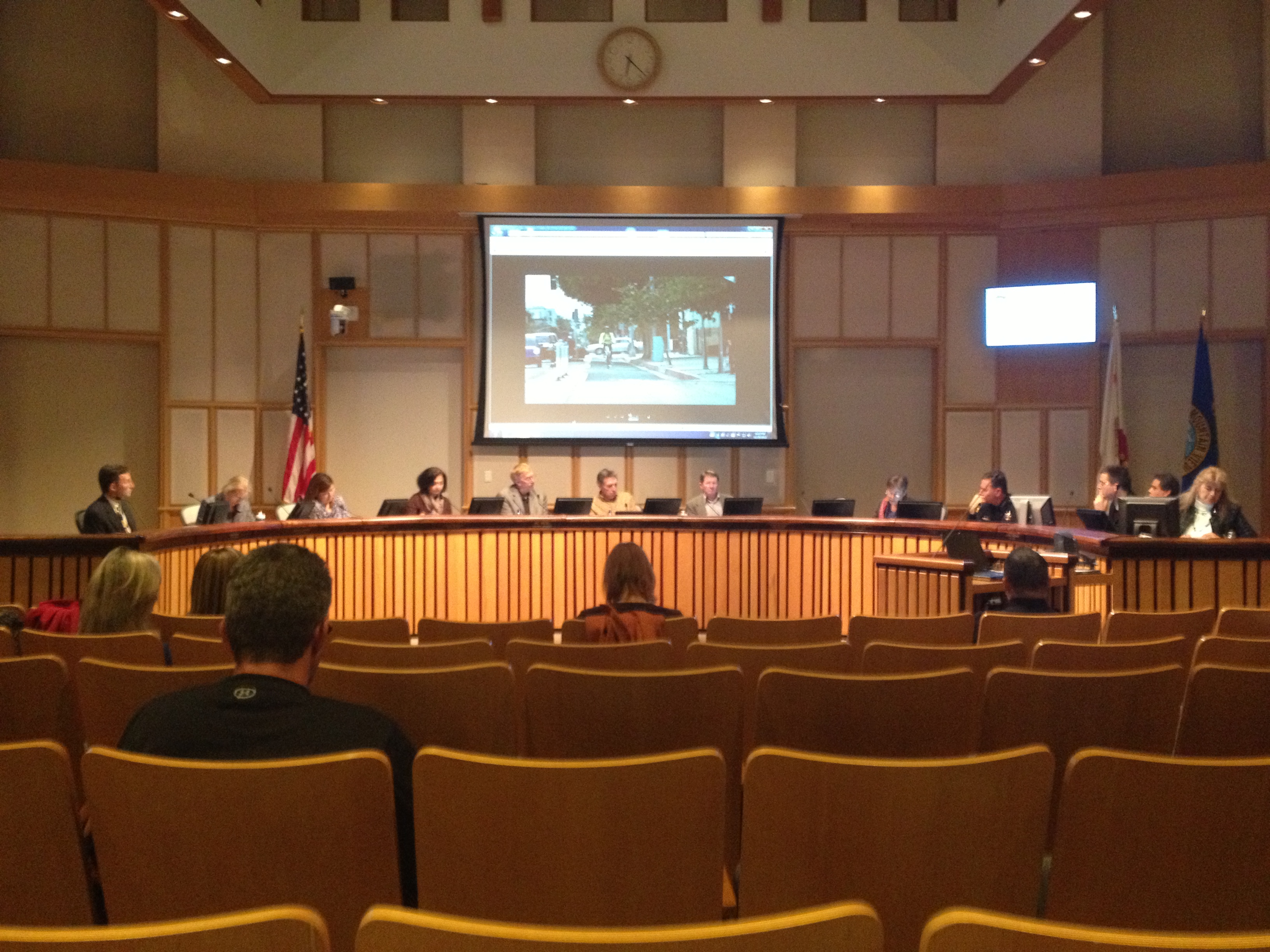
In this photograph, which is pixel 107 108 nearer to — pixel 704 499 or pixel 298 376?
pixel 298 376

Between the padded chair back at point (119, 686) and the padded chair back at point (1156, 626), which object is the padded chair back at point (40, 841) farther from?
the padded chair back at point (1156, 626)

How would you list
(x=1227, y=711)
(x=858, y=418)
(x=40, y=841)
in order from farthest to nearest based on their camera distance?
(x=858, y=418)
(x=1227, y=711)
(x=40, y=841)

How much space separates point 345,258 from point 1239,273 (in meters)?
8.78

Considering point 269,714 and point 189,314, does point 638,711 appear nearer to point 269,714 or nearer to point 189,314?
point 269,714

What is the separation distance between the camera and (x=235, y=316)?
10453 millimetres

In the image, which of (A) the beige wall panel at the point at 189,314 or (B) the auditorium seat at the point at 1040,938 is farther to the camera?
(A) the beige wall panel at the point at 189,314

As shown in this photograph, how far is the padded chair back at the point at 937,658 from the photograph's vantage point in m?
2.87

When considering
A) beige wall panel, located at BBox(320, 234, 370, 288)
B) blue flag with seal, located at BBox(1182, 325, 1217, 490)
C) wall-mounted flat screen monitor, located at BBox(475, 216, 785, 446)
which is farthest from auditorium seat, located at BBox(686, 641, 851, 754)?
beige wall panel, located at BBox(320, 234, 370, 288)

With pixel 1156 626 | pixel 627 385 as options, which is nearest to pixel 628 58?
pixel 627 385

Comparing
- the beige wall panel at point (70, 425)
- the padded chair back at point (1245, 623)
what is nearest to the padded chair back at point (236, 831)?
the padded chair back at point (1245, 623)

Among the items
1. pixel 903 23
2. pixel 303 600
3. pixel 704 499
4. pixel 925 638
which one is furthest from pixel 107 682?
pixel 903 23

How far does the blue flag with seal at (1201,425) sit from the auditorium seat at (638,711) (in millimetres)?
8720

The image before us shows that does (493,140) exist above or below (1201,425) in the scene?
above

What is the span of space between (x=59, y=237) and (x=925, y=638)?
30.5 ft
